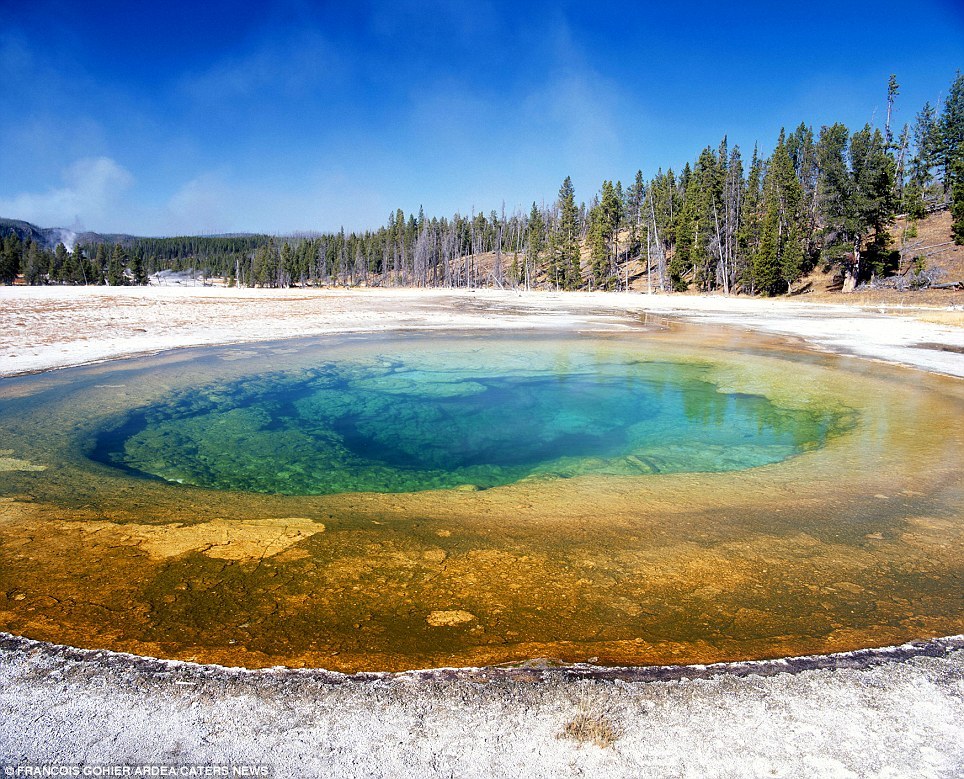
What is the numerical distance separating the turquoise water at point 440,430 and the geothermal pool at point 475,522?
0.06 m

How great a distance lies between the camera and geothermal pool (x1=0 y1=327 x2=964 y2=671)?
145 inches

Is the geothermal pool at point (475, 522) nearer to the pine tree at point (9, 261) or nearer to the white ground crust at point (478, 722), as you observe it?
the white ground crust at point (478, 722)

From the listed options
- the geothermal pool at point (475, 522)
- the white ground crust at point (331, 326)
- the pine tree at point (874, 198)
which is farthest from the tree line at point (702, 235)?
the geothermal pool at point (475, 522)

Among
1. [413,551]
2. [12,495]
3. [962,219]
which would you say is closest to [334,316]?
[12,495]

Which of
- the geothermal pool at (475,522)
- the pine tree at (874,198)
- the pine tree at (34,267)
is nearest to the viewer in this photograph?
the geothermal pool at (475,522)

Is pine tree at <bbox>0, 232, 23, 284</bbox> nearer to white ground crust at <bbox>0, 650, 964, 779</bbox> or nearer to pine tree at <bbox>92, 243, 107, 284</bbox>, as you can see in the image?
pine tree at <bbox>92, 243, 107, 284</bbox>

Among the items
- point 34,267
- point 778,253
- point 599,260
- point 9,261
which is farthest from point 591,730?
point 34,267

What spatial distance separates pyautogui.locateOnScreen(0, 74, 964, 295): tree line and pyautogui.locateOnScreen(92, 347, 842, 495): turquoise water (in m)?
35.9

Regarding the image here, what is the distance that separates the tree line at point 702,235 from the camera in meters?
41.2

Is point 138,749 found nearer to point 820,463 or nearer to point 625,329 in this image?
point 820,463

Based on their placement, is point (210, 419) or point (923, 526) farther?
point (210, 419)

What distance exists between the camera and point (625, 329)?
902 inches

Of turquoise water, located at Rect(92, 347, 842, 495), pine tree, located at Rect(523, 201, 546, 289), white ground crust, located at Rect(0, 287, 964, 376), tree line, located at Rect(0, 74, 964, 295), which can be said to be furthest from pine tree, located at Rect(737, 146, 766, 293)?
turquoise water, located at Rect(92, 347, 842, 495)

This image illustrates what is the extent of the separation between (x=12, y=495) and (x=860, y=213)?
4600 cm
